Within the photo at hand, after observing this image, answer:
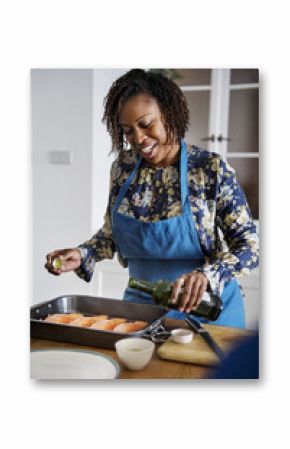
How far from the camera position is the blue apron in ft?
5.42

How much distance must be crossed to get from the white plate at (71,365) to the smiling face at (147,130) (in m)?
0.62

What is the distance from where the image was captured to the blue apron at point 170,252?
5.42ft

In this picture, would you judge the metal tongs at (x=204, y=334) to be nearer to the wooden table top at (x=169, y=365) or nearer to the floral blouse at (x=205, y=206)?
the wooden table top at (x=169, y=365)

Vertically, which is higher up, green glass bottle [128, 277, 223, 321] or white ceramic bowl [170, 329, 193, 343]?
green glass bottle [128, 277, 223, 321]

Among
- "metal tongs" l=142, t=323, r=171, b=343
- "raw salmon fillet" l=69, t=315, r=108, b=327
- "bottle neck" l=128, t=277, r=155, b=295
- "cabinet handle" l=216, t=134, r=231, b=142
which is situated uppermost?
"cabinet handle" l=216, t=134, r=231, b=142

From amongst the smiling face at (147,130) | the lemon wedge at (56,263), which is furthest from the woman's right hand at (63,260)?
the smiling face at (147,130)

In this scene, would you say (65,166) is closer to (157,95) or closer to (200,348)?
(157,95)

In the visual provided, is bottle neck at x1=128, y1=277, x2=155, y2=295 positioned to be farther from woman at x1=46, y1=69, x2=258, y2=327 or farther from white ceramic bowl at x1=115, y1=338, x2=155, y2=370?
white ceramic bowl at x1=115, y1=338, x2=155, y2=370

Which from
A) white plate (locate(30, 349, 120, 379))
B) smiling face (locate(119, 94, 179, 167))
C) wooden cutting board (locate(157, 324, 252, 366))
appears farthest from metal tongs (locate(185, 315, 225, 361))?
smiling face (locate(119, 94, 179, 167))

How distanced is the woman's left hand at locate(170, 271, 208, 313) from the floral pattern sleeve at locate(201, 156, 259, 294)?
0.22 ft

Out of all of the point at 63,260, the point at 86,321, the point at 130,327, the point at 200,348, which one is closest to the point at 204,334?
the point at 200,348

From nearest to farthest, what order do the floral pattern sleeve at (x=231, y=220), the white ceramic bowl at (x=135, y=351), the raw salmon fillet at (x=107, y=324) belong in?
the white ceramic bowl at (x=135, y=351) < the raw salmon fillet at (x=107, y=324) < the floral pattern sleeve at (x=231, y=220)
